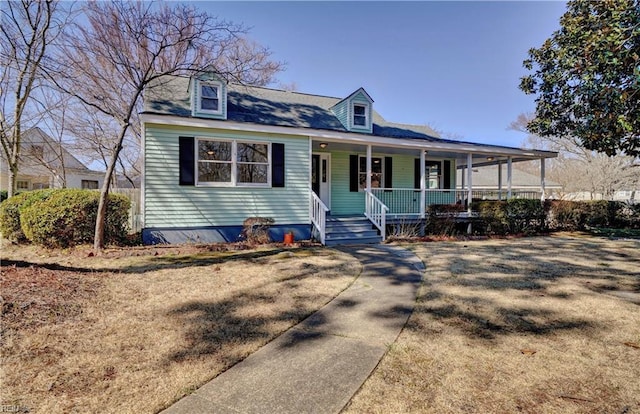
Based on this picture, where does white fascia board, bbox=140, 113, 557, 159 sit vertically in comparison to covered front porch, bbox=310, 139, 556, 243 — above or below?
above

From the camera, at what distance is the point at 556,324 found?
366 centimetres

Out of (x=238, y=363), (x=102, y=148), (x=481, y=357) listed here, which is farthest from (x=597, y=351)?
(x=102, y=148)

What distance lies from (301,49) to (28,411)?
14565mm

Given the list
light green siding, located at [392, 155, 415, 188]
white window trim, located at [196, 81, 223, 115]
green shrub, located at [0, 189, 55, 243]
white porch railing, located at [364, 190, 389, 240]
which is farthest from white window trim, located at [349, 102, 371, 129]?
green shrub, located at [0, 189, 55, 243]

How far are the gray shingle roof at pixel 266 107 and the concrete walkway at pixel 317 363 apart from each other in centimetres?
726

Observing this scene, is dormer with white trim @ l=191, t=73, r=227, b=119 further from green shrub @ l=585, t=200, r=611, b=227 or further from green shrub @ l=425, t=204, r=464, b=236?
green shrub @ l=585, t=200, r=611, b=227

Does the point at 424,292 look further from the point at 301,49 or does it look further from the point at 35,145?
the point at 35,145

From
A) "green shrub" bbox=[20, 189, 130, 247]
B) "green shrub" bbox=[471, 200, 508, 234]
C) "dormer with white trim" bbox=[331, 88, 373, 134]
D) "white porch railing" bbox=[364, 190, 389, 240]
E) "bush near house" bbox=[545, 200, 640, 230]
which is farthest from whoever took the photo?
"bush near house" bbox=[545, 200, 640, 230]

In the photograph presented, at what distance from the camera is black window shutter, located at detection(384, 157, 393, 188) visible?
13.6 metres

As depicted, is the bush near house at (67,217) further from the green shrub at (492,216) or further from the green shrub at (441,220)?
the green shrub at (492,216)

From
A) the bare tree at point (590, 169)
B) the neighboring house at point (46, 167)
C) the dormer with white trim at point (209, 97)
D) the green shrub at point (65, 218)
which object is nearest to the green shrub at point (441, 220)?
the dormer with white trim at point (209, 97)

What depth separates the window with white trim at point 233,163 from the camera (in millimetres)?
9492

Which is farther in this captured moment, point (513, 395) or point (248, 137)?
point (248, 137)

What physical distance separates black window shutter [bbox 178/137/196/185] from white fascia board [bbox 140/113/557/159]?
1.59ft
